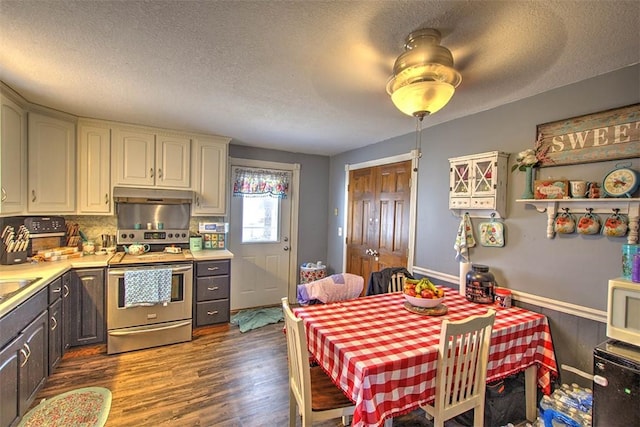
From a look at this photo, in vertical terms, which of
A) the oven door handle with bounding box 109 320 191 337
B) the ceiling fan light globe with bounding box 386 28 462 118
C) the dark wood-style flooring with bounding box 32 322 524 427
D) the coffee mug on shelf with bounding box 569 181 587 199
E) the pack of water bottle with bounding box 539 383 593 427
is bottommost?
the dark wood-style flooring with bounding box 32 322 524 427

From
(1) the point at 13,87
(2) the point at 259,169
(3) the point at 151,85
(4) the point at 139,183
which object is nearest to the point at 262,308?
(2) the point at 259,169

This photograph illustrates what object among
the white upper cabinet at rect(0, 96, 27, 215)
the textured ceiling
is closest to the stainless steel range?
the white upper cabinet at rect(0, 96, 27, 215)

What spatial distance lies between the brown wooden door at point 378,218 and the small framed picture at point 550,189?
49.6 inches

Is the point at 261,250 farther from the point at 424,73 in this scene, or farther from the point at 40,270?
the point at 424,73

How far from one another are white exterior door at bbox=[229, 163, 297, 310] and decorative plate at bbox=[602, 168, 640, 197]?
3405 mm

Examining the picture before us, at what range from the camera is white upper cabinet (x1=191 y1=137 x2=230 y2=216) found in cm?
349

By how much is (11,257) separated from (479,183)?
3964 millimetres

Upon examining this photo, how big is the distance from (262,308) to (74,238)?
236 cm

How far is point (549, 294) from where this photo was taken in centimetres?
204

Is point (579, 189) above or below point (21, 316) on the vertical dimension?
above

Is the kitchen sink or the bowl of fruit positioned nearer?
the bowl of fruit

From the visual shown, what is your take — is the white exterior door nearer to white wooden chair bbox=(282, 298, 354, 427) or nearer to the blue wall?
the blue wall

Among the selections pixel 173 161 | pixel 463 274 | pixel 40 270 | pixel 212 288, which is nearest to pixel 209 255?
pixel 212 288

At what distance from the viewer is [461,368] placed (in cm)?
149
